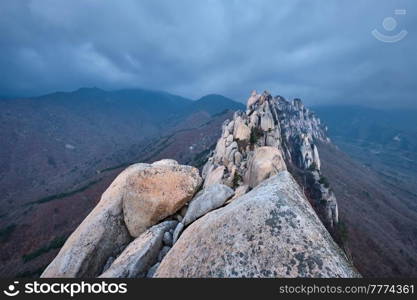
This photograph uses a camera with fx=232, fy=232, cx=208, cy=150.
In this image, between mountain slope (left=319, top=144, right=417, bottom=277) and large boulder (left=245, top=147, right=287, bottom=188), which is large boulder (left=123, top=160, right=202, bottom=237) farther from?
mountain slope (left=319, top=144, right=417, bottom=277)

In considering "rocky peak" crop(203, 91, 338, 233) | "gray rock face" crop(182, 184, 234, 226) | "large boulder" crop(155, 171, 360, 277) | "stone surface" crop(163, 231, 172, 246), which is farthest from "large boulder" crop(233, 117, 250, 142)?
"large boulder" crop(155, 171, 360, 277)

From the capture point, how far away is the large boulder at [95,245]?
13211 mm

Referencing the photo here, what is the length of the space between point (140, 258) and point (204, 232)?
4.53 metres

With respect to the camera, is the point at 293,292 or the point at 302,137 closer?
the point at 293,292

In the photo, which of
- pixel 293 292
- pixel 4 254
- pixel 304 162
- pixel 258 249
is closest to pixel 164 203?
pixel 258 249

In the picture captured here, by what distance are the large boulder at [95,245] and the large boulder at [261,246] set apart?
6.92m

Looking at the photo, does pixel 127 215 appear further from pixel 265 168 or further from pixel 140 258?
pixel 265 168

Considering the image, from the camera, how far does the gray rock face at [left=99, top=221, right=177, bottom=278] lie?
35.3ft

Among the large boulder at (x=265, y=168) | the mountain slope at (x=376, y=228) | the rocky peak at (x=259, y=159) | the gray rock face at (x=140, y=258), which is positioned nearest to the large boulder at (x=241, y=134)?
the rocky peak at (x=259, y=159)

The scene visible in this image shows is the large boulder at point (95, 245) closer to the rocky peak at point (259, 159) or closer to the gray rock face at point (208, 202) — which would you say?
the gray rock face at point (208, 202)

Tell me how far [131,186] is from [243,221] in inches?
392

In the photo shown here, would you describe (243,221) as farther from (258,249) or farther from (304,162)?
(304,162)

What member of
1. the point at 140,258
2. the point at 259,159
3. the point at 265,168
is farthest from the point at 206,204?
the point at 259,159

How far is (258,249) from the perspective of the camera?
24.5 ft
